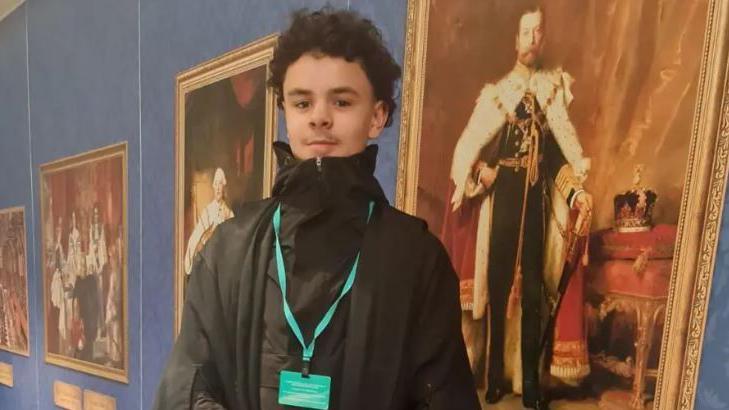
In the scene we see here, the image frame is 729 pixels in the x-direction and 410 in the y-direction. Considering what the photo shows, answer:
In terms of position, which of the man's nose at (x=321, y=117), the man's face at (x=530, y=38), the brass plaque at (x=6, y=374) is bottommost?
the brass plaque at (x=6, y=374)

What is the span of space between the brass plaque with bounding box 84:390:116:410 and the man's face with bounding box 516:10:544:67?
184 centimetres

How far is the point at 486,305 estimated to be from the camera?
Answer: 3.34 feet

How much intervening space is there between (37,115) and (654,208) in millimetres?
2401

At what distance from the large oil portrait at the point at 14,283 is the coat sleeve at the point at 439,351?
7.62 ft

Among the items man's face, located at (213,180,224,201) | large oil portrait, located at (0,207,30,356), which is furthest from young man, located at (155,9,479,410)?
large oil portrait, located at (0,207,30,356)

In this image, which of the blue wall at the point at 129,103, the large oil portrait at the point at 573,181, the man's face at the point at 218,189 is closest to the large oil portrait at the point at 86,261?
the blue wall at the point at 129,103

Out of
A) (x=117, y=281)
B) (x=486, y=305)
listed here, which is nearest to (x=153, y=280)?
(x=117, y=281)

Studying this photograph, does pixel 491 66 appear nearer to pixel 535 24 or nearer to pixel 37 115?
pixel 535 24

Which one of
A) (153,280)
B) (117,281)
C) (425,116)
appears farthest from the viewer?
(117,281)

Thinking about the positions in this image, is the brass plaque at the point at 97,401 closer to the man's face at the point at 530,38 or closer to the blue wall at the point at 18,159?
the blue wall at the point at 18,159

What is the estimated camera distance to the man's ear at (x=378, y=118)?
0.84 m

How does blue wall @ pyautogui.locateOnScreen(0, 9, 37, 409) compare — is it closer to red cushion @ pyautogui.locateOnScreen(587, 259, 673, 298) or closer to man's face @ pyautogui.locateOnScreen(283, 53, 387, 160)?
man's face @ pyautogui.locateOnScreen(283, 53, 387, 160)

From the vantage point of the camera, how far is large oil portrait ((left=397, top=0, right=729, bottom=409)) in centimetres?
77

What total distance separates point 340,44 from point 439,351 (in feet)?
1.40
